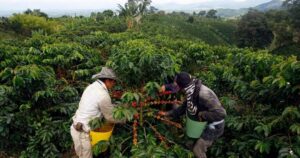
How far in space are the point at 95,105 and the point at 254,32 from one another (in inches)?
1958

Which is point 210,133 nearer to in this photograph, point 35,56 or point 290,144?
point 290,144

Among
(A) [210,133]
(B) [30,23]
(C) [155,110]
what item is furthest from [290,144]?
(B) [30,23]

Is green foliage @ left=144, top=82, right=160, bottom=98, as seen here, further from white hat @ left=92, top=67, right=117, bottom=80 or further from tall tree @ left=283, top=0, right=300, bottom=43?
tall tree @ left=283, top=0, right=300, bottom=43

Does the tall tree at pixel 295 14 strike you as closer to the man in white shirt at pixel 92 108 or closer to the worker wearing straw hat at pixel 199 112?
the worker wearing straw hat at pixel 199 112

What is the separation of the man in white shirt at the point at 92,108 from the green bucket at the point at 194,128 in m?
0.99

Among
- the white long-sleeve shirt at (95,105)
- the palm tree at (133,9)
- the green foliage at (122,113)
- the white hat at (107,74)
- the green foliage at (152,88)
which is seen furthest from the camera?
the palm tree at (133,9)

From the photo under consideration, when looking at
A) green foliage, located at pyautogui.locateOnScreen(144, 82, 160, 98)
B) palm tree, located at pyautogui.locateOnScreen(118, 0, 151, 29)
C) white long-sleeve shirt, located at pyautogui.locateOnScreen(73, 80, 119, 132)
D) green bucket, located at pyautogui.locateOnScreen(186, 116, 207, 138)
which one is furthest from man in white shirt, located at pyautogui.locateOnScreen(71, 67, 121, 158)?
palm tree, located at pyautogui.locateOnScreen(118, 0, 151, 29)

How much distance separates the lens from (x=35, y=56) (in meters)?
8.48

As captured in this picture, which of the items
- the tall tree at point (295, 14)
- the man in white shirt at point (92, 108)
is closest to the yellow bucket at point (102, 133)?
the man in white shirt at point (92, 108)

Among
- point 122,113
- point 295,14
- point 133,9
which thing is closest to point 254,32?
point 295,14

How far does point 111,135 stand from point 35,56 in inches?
164

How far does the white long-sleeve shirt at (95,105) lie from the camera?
4.88 metres

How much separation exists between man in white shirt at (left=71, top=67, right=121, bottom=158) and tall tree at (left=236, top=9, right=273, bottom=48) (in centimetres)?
4841

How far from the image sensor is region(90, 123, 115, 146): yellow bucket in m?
5.02
